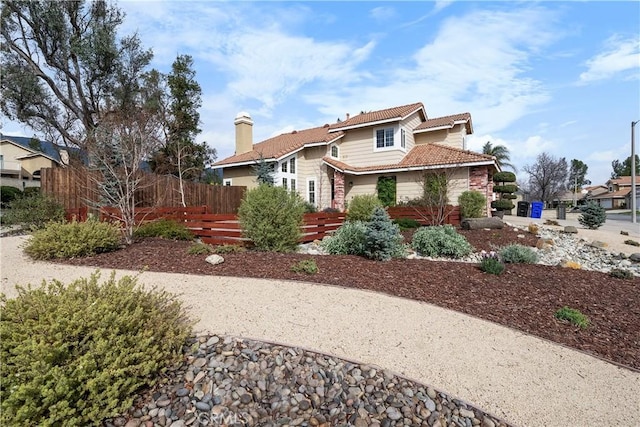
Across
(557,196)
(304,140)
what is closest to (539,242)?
(304,140)

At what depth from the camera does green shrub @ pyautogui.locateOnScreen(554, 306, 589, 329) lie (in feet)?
14.4

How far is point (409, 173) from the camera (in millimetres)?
17750

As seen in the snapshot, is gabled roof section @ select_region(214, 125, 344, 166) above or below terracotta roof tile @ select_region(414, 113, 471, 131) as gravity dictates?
below

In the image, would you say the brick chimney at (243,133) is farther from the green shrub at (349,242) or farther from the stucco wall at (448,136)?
the green shrub at (349,242)

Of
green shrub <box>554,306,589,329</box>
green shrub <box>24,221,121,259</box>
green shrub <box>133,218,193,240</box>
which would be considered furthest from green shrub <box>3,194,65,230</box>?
green shrub <box>554,306,589,329</box>

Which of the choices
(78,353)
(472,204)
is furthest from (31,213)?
(472,204)

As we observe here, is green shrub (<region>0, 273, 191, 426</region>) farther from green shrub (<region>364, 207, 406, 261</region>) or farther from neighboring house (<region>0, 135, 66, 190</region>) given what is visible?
neighboring house (<region>0, 135, 66, 190</region>)

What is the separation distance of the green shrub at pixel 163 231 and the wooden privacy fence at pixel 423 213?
9.66 metres

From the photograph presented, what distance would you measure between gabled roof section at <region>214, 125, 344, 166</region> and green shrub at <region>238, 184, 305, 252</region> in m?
10.3

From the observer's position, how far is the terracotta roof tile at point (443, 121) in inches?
756

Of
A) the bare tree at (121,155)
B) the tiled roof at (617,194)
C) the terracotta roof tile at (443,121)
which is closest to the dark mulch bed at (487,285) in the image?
the bare tree at (121,155)

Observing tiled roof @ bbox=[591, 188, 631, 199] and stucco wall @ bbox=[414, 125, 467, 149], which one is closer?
stucco wall @ bbox=[414, 125, 467, 149]

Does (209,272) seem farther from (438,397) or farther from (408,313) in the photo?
(438,397)

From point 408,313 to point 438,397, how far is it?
143 cm
